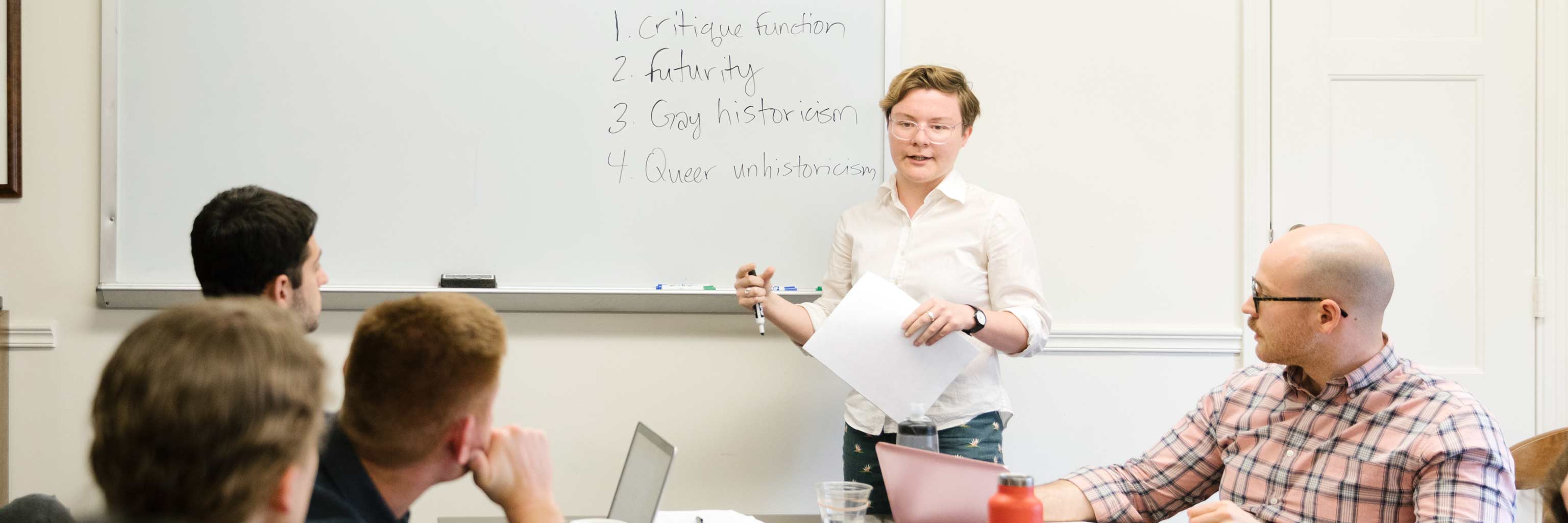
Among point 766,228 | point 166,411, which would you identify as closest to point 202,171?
point 766,228

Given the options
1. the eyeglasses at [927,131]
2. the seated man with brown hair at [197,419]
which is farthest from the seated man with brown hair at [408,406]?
the eyeglasses at [927,131]

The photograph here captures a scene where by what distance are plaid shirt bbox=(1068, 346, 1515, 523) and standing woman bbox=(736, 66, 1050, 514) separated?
1.51ft

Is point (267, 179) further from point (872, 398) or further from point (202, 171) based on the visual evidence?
point (872, 398)

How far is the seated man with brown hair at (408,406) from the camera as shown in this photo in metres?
1.09

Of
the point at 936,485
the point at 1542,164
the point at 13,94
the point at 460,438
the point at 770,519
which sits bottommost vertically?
the point at 770,519

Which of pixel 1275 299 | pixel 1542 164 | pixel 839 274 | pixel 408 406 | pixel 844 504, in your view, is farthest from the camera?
pixel 1542 164

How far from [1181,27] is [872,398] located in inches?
57.1

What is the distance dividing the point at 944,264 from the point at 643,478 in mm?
1005

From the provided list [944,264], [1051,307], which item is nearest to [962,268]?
[944,264]

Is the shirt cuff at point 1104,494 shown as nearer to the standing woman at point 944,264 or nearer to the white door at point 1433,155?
the standing woman at point 944,264

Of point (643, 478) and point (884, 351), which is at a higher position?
point (884, 351)

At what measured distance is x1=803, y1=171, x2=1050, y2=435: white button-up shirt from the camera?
2283mm

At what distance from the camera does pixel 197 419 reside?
2.48 ft

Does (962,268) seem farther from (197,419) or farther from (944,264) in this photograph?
(197,419)
